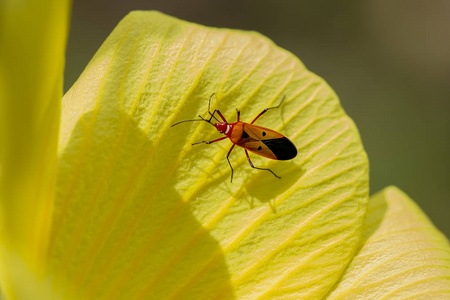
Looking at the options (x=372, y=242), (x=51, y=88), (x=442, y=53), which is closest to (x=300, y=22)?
(x=442, y=53)

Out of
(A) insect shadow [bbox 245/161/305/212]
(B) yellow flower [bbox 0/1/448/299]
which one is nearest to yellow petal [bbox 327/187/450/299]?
(B) yellow flower [bbox 0/1/448/299]

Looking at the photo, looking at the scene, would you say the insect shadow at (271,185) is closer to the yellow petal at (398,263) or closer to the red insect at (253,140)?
the red insect at (253,140)

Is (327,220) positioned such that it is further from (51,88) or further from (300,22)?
(300,22)

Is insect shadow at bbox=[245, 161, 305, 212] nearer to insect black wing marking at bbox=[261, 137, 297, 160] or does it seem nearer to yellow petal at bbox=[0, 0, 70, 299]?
insect black wing marking at bbox=[261, 137, 297, 160]

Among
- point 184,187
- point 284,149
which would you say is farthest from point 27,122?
point 284,149

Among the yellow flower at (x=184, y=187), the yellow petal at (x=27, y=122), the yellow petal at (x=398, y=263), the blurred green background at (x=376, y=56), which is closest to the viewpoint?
the yellow petal at (x=27, y=122)

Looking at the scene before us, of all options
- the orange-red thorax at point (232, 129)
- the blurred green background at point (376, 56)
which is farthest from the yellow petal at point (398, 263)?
the blurred green background at point (376, 56)
